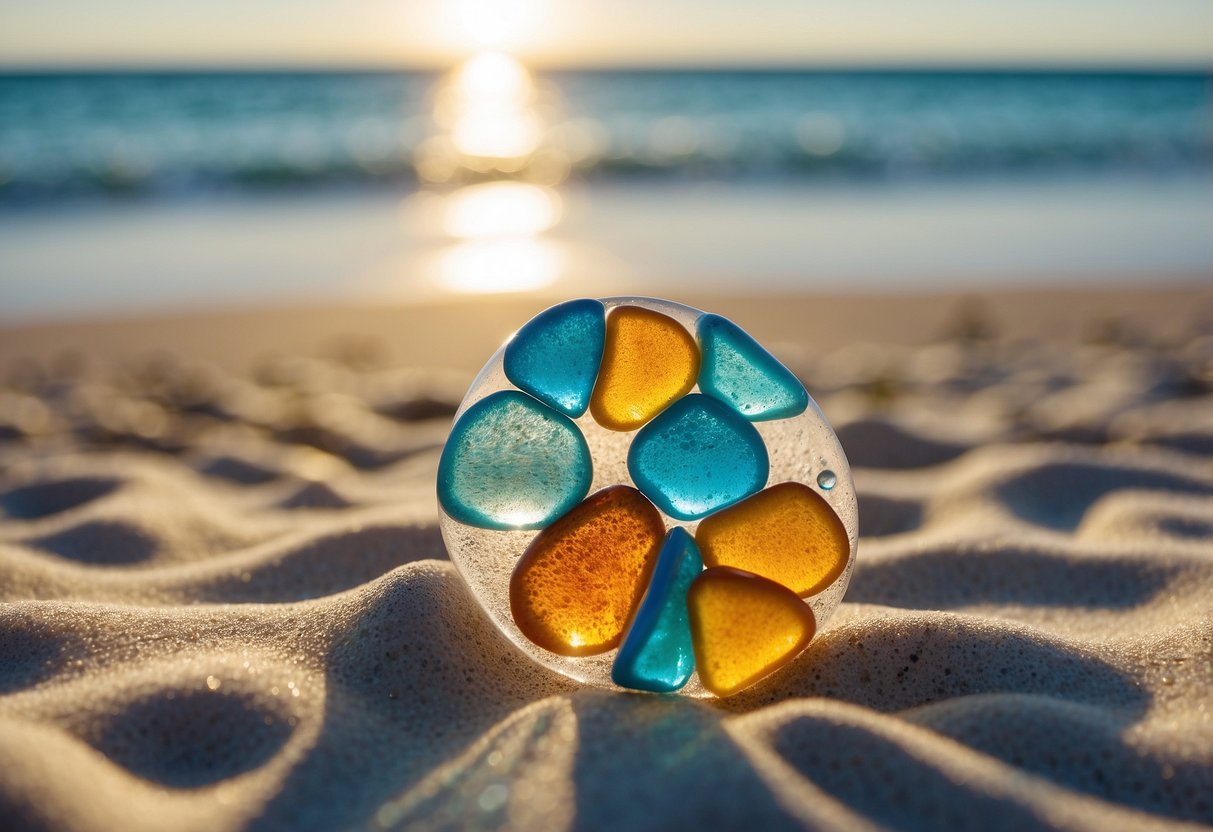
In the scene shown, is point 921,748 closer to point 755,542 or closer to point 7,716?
point 755,542

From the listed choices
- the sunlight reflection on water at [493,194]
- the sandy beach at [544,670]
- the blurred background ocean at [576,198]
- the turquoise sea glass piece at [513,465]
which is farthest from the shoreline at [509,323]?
the turquoise sea glass piece at [513,465]

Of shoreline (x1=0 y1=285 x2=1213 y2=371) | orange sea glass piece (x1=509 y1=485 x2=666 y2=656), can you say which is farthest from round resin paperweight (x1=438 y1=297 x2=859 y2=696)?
shoreline (x1=0 y1=285 x2=1213 y2=371)

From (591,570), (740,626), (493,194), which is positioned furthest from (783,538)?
(493,194)

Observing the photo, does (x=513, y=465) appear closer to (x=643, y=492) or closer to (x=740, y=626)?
(x=643, y=492)

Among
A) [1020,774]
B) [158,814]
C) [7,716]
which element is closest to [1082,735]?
[1020,774]

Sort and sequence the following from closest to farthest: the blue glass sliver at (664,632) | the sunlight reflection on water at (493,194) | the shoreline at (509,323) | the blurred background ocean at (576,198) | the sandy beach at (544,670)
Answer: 1. the sandy beach at (544,670)
2. the blue glass sliver at (664,632)
3. the shoreline at (509,323)
4. the blurred background ocean at (576,198)
5. the sunlight reflection on water at (493,194)

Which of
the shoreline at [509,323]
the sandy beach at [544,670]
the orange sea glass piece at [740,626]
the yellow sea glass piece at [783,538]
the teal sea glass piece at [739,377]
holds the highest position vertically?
the teal sea glass piece at [739,377]

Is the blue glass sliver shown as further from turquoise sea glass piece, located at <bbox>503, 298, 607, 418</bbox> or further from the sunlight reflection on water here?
the sunlight reflection on water

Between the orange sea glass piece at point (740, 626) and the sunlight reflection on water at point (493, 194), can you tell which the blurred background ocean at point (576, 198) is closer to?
the sunlight reflection on water at point (493, 194)
